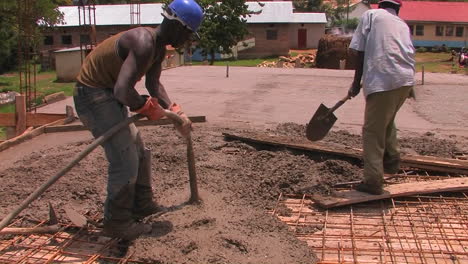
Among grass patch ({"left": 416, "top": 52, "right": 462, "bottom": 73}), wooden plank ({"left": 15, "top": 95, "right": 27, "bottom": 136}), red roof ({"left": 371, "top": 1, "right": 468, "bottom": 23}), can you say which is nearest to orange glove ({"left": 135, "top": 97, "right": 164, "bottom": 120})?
wooden plank ({"left": 15, "top": 95, "right": 27, "bottom": 136})

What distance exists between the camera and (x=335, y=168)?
479 centimetres

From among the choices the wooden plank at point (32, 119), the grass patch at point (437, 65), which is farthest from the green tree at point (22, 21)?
the grass patch at point (437, 65)

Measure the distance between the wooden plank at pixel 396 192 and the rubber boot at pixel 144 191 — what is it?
137 cm

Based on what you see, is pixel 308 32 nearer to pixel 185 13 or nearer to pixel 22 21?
pixel 22 21

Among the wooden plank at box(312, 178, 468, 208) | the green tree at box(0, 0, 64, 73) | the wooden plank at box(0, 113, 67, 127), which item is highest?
the green tree at box(0, 0, 64, 73)

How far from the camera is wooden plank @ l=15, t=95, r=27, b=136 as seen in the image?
677 cm

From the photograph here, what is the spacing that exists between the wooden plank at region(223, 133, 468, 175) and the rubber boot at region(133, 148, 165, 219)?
2.03 metres

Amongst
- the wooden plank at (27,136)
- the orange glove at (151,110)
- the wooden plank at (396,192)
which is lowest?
the wooden plank at (396,192)

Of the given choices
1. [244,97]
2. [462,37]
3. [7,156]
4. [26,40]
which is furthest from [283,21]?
[7,156]

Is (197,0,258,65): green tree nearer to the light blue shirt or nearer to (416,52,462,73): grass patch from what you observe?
(416,52,462,73): grass patch

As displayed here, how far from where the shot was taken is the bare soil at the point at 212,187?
313cm

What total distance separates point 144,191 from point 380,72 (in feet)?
6.83

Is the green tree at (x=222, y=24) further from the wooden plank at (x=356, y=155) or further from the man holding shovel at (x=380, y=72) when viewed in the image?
the man holding shovel at (x=380, y=72)

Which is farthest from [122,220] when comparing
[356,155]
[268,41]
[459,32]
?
[459,32]
